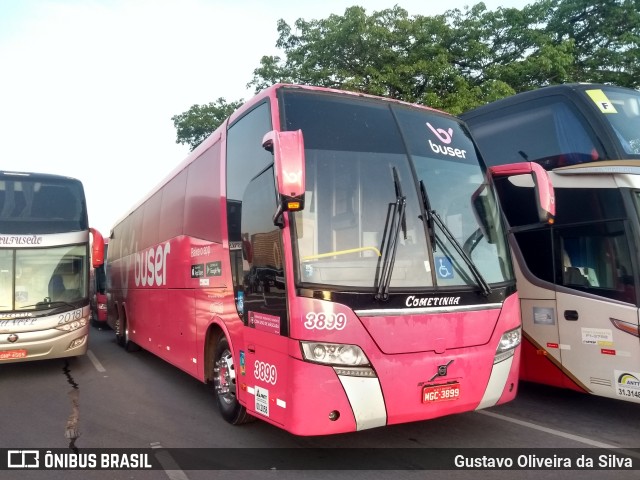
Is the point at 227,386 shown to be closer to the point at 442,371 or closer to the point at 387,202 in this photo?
the point at 442,371

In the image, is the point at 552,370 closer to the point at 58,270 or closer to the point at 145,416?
the point at 145,416

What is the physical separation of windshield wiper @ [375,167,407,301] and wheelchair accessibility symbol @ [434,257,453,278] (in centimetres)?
39

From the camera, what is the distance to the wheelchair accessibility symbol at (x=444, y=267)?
4.73 m

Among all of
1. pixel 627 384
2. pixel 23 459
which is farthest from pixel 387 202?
pixel 23 459

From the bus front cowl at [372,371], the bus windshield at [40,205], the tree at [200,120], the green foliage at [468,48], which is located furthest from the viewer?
the tree at [200,120]

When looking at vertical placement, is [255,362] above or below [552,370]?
above

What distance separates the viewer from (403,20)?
642 inches

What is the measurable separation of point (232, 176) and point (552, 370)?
4.38 m

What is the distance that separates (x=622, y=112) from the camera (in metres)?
6.42

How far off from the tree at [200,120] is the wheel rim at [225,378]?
51.1 feet

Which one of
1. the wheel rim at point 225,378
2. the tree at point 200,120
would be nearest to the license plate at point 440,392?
the wheel rim at point 225,378

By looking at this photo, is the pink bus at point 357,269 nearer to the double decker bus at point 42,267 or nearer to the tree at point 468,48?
the double decker bus at point 42,267

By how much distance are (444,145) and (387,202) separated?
110 centimetres

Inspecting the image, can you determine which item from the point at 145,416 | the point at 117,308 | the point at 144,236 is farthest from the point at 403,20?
the point at 145,416
